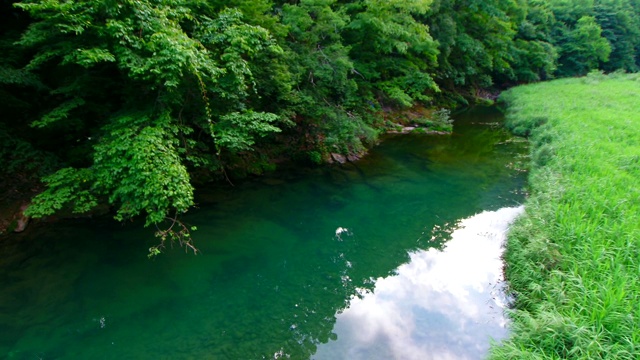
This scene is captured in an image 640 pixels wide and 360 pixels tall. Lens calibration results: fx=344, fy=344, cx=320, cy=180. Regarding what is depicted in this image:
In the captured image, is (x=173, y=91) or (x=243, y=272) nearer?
(x=173, y=91)

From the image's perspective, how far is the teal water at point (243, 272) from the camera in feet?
16.6

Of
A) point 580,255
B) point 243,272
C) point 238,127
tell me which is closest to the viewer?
point 580,255

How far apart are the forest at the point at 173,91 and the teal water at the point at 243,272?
32.9 inches

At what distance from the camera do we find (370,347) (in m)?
5.04

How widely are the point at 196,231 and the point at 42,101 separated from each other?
479cm

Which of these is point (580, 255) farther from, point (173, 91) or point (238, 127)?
point (173, 91)

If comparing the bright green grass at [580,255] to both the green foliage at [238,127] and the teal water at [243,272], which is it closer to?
the teal water at [243,272]

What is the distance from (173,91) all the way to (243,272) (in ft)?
11.9

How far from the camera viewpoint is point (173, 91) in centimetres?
630

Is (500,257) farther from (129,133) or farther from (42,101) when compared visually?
(42,101)

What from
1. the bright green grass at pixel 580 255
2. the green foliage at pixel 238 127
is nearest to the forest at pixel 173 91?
the green foliage at pixel 238 127

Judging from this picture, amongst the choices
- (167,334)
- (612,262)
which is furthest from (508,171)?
(167,334)

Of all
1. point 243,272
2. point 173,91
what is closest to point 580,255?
point 243,272

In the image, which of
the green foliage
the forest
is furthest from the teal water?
the green foliage
